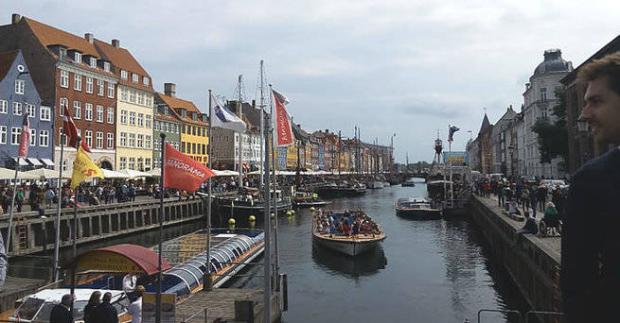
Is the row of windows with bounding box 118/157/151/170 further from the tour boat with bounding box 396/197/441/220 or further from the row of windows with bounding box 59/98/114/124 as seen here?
the tour boat with bounding box 396/197/441/220

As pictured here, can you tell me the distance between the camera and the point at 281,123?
1627 centimetres

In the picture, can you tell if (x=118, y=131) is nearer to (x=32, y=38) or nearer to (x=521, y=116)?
(x=32, y=38)

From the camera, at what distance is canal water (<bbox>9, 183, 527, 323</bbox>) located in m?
22.5

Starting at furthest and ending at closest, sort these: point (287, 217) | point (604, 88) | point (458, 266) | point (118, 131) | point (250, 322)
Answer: point (118, 131) → point (287, 217) → point (458, 266) → point (250, 322) → point (604, 88)

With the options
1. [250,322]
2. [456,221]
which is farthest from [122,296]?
[456,221]

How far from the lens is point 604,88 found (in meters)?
2.17

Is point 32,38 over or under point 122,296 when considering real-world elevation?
over

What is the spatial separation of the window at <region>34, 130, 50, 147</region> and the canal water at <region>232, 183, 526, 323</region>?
28.1m

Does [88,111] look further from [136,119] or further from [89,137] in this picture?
[136,119]

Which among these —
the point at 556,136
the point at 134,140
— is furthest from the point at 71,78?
the point at 556,136

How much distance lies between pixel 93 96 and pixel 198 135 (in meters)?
30.3

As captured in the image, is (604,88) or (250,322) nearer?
(604,88)

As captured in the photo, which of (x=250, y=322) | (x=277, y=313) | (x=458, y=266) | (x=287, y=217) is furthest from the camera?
(x=287, y=217)

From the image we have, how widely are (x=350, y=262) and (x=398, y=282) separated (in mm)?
4937
